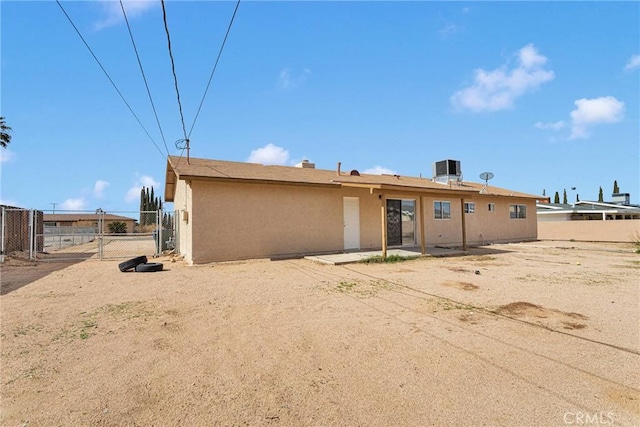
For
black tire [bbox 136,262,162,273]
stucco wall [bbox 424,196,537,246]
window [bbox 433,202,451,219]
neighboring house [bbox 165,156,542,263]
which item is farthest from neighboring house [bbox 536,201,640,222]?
black tire [bbox 136,262,162,273]

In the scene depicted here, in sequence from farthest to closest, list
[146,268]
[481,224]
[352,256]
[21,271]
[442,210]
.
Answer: [481,224]
[442,210]
[352,256]
[21,271]
[146,268]

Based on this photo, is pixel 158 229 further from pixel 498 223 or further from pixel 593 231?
pixel 593 231

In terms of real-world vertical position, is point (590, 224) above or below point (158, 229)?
below

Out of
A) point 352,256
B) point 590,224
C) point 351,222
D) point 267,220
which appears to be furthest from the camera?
point 590,224

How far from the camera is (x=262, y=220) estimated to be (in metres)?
12.3

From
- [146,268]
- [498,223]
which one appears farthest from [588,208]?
[146,268]

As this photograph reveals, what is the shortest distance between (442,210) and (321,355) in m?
15.0

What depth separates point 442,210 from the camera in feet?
56.8

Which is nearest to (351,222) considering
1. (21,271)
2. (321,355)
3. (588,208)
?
(321,355)

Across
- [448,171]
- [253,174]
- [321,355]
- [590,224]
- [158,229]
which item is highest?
[448,171]

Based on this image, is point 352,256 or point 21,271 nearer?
point 21,271

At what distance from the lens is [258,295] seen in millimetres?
6730

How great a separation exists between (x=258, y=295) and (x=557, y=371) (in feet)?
16.1

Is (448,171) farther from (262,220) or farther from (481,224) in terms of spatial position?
(262,220)
